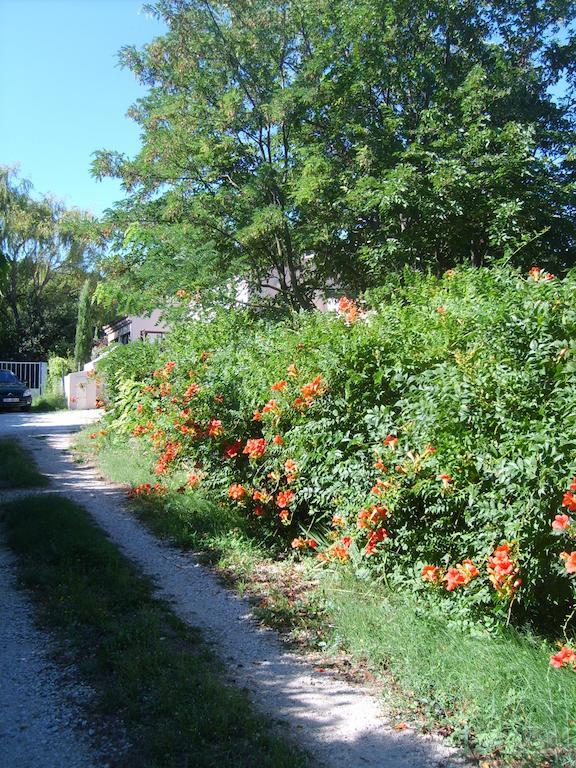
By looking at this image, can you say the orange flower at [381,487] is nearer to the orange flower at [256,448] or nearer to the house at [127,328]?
the orange flower at [256,448]

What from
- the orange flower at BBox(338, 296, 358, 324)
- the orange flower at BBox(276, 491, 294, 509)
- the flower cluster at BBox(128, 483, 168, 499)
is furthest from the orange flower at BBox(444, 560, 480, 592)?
the flower cluster at BBox(128, 483, 168, 499)

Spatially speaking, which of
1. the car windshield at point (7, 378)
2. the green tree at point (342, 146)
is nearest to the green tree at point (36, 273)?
the car windshield at point (7, 378)

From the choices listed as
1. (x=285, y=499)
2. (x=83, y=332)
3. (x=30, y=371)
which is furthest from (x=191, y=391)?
(x=83, y=332)

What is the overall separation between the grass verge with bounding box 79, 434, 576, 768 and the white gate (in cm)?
2251

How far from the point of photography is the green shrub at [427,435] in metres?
3.42

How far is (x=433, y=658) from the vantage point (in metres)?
3.48

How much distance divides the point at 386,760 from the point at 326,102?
11.8 metres

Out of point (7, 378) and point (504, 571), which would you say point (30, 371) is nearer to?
point (7, 378)

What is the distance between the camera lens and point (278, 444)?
206 inches

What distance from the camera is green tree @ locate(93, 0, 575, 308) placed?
1067 cm

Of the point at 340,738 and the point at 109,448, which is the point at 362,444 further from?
the point at 109,448

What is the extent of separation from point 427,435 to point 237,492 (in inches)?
95.1

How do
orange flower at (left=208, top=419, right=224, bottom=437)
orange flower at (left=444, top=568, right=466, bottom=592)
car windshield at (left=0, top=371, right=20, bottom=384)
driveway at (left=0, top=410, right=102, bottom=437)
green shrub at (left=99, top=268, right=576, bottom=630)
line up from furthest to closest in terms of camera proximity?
car windshield at (left=0, top=371, right=20, bottom=384) < driveway at (left=0, top=410, right=102, bottom=437) < orange flower at (left=208, top=419, right=224, bottom=437) < orange flower at (left=444, top=568, right=466, bottom=592) < green shrub at (left=99, top=268, right=576, bottom=630)

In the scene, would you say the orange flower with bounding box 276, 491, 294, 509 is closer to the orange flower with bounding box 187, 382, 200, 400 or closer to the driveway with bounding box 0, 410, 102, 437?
the orange flower with bounding box 187, 382, 200, 400
